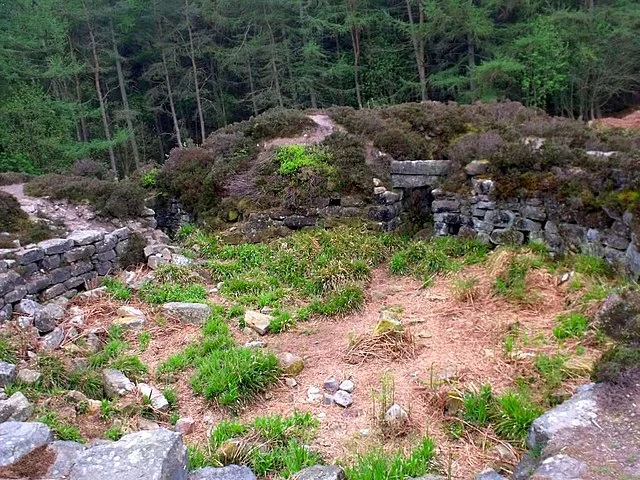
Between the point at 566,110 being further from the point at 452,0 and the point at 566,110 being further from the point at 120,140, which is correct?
the point at 120,140

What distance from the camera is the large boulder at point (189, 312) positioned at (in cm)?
579

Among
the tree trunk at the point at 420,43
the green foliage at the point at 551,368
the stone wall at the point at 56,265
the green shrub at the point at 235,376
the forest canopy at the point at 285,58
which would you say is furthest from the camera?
the tree trunk at the point at 420,43

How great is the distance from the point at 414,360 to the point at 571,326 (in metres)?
1.45

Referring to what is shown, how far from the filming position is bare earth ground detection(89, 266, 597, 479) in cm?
361

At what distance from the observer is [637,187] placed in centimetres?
511

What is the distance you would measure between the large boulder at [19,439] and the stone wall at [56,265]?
3.02 meters

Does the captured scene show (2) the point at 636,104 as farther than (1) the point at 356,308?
Yes

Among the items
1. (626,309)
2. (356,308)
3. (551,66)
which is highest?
(551,66)

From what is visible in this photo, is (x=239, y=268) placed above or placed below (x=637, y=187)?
below

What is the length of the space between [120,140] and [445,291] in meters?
20.1

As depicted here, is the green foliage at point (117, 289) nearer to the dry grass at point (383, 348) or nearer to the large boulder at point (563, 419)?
the dry grass at point (383, 348)

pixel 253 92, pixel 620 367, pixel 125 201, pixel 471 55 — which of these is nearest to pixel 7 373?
pixel 620 367

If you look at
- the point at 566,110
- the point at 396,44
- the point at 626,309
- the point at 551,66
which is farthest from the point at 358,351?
the point at 396,44

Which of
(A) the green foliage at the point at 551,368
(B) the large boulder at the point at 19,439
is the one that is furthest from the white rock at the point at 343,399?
(B) the large boulder at the point at 19,439
